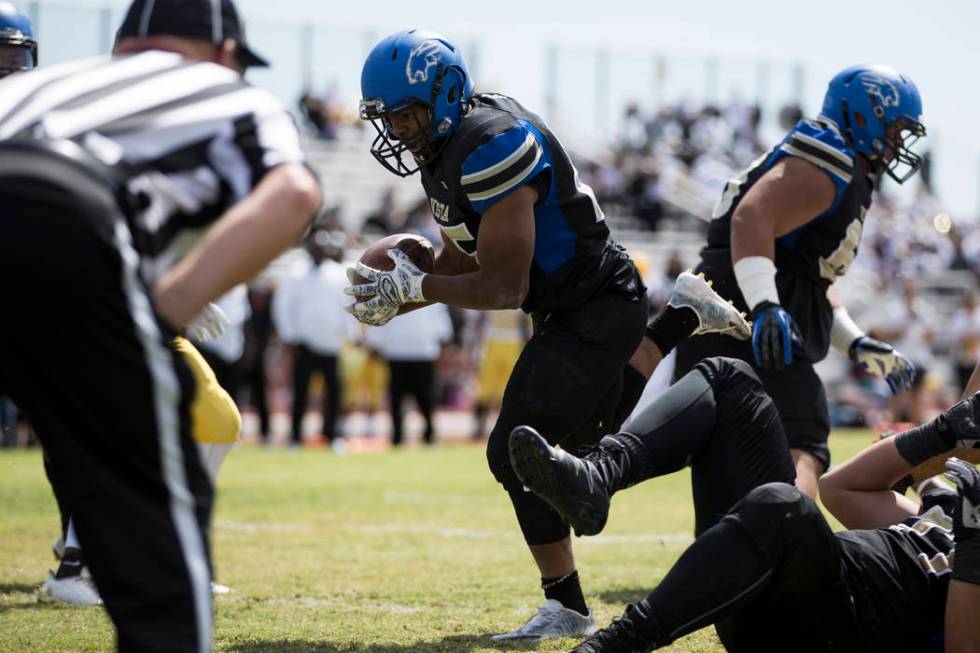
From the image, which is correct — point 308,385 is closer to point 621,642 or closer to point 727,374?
point 727,374

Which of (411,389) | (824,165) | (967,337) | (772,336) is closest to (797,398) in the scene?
(772,336)

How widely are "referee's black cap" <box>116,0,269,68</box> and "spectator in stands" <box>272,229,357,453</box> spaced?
32.6ft

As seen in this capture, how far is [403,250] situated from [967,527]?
86.2 inches

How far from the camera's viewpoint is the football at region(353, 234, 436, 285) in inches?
169

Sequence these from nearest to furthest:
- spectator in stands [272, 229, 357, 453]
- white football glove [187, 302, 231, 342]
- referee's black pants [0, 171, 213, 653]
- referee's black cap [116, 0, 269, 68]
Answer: referee's black pants [0, 171, 213, 653], referee's black cap [116, 0, 269, 68], white football glove [187, 302, 231, 342], spectator in stands [272, 229, 357, 453]

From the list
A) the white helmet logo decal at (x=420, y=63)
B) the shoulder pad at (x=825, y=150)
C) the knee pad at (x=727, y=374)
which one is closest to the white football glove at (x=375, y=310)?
the white helmet logo decal at (x=420, y=63)

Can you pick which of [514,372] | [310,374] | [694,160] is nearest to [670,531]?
[514,372]

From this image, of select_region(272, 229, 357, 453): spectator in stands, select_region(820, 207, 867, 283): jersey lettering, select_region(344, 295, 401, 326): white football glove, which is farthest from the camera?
select_region(272, 229, 357, 453): spectator in stands

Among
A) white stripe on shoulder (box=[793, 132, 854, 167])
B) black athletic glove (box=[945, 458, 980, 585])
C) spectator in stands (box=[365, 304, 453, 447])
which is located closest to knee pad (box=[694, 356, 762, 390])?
black athletic glove (box=[945, 458, 980, 585])

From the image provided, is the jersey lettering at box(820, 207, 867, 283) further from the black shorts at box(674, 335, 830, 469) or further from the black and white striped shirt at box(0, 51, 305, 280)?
the black and white striped shirt at box(0, 51, 305, 280)

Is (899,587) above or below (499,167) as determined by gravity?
below

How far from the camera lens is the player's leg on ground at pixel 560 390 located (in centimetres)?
400

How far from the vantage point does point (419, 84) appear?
12.9ft

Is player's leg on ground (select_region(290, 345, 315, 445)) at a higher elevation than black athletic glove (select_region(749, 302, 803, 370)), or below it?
below
